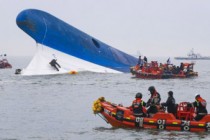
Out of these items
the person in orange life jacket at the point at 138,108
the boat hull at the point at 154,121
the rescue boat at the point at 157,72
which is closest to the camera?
the boat hull at the point at 154,121

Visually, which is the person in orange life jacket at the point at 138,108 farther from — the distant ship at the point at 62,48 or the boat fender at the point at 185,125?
the distant ship at the point at 62,48

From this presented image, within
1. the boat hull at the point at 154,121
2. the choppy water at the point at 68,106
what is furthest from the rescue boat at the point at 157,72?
the boat hull at the point at 154,121

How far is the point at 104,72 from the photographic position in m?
80.2

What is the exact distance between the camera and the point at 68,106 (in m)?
38.5

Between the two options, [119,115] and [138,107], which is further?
[119,115]

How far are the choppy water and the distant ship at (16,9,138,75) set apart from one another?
2.22 metres

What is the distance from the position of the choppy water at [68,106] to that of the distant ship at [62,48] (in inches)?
87.6

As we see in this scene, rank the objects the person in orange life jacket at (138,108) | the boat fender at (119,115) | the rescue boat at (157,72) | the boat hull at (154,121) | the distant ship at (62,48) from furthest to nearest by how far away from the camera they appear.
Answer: the distant ship at (62,48) < the rescue boat at (157,72) < the boat fender at (119,115) < the person in orange life jacket at (138,108) < the boat hull at (154,121)

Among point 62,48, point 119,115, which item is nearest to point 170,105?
point 119,115

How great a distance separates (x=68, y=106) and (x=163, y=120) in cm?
1529

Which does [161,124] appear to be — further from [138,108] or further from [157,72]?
[157,72]

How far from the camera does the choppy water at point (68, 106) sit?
2480 cm

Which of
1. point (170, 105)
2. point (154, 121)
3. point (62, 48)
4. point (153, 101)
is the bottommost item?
point (154, 121)

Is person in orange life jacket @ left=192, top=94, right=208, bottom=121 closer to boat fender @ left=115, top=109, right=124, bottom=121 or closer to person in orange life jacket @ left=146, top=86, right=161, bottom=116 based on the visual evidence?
person in orange life jacket @ left=146, top=86, right=161, bottom=116
